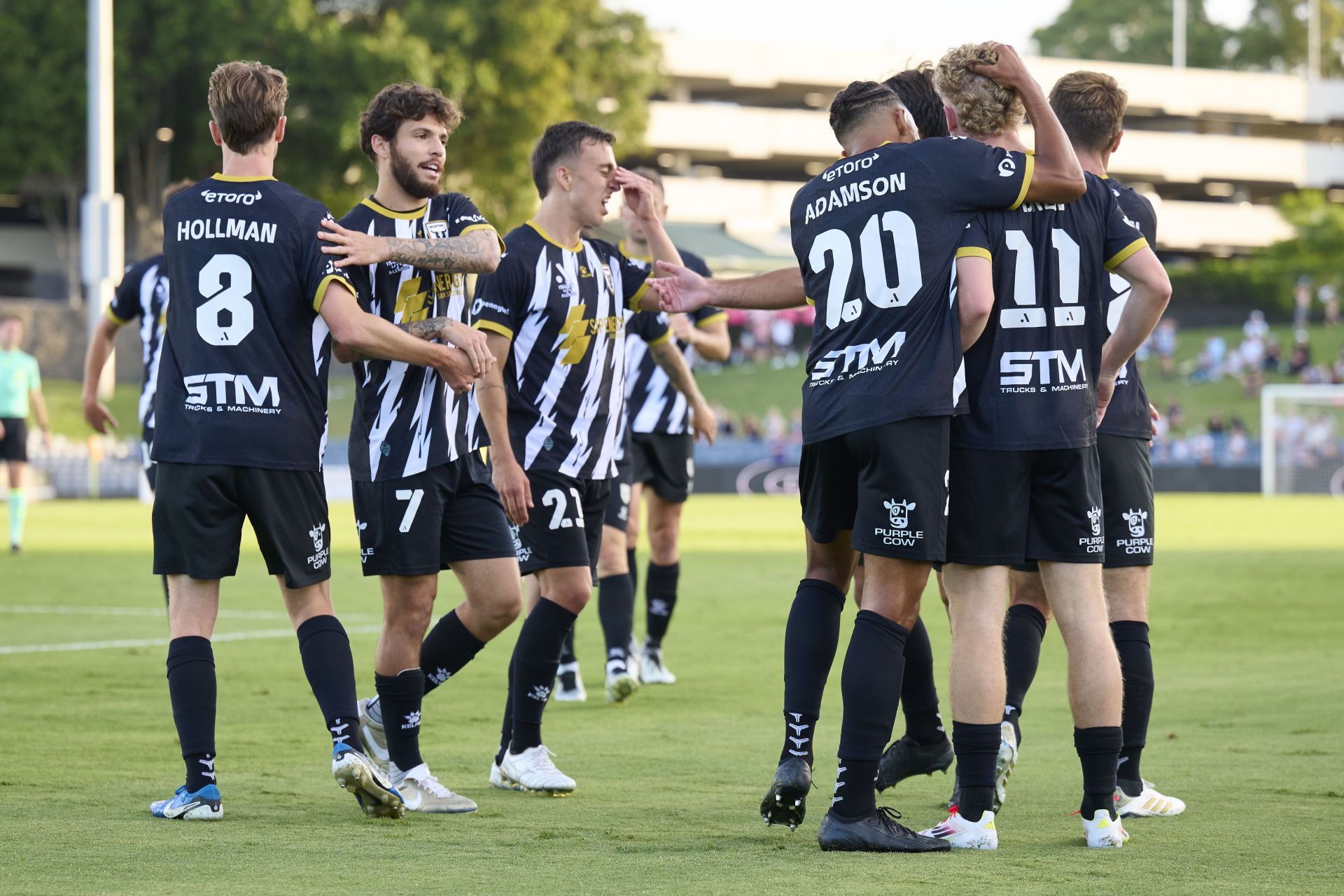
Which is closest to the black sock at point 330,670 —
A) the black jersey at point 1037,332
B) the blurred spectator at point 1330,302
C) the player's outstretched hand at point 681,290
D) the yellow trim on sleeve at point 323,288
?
the yellow trim on sleeve at point 323,288

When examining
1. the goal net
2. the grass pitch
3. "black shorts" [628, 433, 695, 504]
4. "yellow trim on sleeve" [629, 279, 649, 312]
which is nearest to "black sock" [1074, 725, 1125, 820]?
the grass pitch

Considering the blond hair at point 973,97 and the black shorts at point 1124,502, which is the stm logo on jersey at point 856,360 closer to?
the blond hair at point 973,97

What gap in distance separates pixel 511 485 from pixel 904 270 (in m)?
1.61

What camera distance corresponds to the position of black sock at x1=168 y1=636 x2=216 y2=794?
5.27 m

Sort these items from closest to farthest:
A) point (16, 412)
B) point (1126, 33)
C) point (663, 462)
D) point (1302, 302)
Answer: point (663, 462)
point (16, 412)
point (1302, 302)
point (1126, 33)

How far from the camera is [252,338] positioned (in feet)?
17.5

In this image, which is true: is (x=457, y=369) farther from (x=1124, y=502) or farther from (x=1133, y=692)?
(x=1133, y=692)

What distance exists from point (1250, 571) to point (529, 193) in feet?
100

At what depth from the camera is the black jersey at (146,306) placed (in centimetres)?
890

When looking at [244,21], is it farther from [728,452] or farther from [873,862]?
[873,862]

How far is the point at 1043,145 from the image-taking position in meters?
4.88

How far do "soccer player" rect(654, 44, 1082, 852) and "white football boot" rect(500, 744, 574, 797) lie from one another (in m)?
1.00

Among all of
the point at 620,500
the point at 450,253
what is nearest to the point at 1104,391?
the point at 450,253

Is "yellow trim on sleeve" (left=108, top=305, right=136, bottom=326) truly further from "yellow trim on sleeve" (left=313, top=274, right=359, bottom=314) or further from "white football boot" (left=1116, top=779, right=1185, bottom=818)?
"white football boot" (left=1116, top=779, right=1185, bottom=818)
